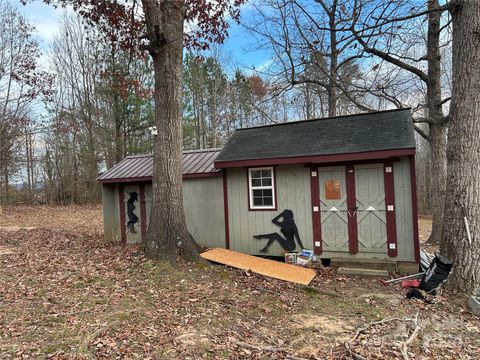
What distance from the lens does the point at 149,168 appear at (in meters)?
9.58

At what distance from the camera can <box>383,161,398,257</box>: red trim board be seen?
6.67 m

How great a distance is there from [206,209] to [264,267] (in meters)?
2.63

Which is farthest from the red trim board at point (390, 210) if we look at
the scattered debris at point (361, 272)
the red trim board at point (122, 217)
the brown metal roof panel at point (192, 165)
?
the red trim board at point (122, 217)

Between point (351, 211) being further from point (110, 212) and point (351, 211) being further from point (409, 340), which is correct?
point (110, 212)

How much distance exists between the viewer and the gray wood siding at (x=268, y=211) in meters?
7.48

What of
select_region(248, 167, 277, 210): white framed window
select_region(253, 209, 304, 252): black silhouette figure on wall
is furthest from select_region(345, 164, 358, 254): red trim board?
select_region(248, 167, 277, 210): white framed window

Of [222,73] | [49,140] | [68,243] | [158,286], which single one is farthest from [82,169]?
[158,286]

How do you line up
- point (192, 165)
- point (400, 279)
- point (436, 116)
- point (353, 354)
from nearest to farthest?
point (353, 354)
point (400, 279)
point (192, 165)
point (436, 116)

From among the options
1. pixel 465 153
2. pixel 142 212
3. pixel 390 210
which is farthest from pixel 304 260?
pixel 142 212

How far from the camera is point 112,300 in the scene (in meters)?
4.61

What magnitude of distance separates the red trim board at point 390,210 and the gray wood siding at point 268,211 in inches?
62.8

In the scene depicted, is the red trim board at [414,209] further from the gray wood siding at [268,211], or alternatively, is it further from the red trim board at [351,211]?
the gray wood siding at [268,211]

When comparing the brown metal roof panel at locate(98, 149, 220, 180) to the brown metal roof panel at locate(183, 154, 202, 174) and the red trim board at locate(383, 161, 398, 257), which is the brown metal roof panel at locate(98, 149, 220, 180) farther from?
the red trim board at locate(383, 161, 398, 257)

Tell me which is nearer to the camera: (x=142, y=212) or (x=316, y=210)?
(x=316, y=210)
